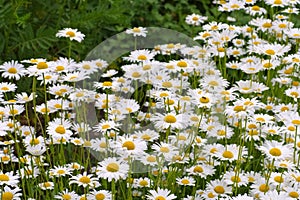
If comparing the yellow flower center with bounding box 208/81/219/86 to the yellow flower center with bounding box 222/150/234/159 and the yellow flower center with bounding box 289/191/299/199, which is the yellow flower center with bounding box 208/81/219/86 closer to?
the yellow flower center with bounding box 222/150/234/159

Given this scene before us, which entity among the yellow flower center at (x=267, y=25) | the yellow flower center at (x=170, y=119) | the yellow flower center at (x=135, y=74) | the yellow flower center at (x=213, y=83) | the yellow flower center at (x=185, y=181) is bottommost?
the yellow flower center at (x=185, y=181)

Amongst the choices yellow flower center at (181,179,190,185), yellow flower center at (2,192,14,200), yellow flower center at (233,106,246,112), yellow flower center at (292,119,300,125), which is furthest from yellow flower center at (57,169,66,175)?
yellow flower center at (292,119,300,125)

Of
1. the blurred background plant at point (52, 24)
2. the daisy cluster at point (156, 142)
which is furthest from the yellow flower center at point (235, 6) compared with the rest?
the daisy cluster at point (156, 142)

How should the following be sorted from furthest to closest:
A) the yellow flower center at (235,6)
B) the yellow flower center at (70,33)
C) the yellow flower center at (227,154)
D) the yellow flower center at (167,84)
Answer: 1. the yellow flower center at (235,6)
2. the yellow flower center at (70,33)
3. the yellow flower center at (167,84)
4. the yellow flower center at (227,154)

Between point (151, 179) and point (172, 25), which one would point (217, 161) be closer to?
point (151, 179)

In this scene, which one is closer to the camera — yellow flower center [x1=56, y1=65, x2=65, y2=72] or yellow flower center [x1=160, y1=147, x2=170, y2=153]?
yellow flower center [x1=160, y1=147, x2=170, y2=153]

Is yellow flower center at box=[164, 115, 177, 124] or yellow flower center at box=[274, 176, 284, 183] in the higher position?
yellow flower center at box=[164, 115, 177, 124]

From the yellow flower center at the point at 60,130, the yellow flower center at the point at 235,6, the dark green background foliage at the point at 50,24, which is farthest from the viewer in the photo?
the yellow flower center at the point at 235,6

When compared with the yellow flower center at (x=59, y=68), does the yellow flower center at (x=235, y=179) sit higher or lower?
lower

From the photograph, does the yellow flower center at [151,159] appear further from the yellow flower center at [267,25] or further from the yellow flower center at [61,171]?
the yellow flower center at [267,25]

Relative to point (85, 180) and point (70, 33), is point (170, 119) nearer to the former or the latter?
point (85, 180)

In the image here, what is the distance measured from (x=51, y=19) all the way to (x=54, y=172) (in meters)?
1.66

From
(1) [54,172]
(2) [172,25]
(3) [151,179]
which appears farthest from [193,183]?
(2) [172,25]

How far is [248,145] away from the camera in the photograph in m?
3.16
